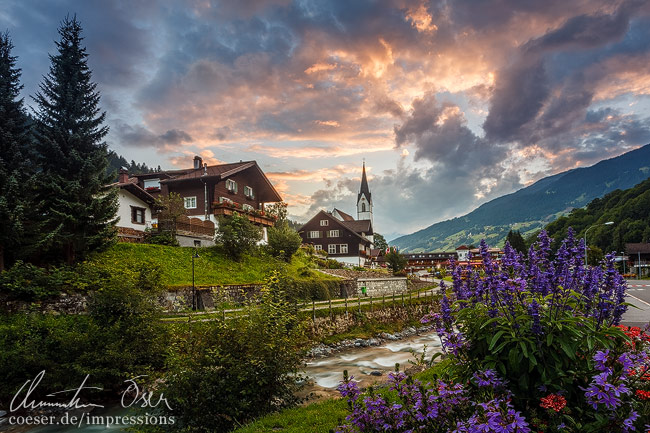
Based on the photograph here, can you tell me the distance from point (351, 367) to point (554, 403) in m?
15.5

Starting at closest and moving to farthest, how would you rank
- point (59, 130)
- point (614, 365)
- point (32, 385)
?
point (614, 365)
point (32, 385)
point (59, 130)

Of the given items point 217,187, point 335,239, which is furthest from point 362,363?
point 335,239

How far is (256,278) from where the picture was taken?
30891mm

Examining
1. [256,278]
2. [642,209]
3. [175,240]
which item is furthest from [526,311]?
[642,209]

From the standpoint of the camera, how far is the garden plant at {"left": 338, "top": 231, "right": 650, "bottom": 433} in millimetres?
3781

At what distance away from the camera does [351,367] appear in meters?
18.3

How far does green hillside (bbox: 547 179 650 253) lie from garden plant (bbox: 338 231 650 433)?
99.0 m

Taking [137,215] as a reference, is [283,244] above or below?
below

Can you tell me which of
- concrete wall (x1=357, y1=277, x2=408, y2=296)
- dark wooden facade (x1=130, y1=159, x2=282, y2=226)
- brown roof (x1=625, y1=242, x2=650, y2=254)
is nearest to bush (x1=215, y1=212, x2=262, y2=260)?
dark wooden facade (x1=130, y1=159, x2=282, y2=226)

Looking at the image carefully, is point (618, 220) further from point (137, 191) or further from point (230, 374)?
point (230, 374)

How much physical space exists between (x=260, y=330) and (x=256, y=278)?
2142 cm

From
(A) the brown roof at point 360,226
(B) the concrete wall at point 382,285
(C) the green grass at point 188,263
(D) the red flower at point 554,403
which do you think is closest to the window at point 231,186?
(C) the green grass at point 188,263

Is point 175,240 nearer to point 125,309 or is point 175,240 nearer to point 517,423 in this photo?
point 125,309

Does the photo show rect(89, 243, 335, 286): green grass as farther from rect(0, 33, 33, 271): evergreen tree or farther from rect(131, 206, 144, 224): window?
rect(131, 206, 144, 224): window
